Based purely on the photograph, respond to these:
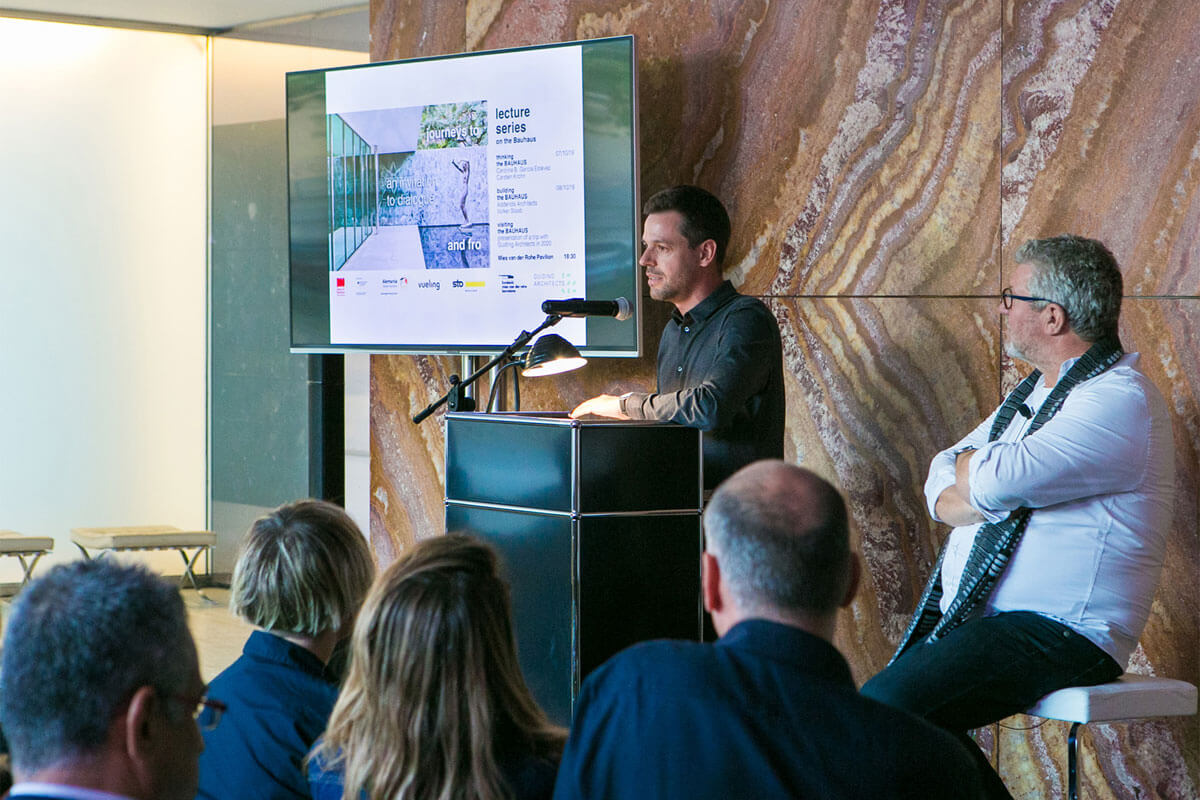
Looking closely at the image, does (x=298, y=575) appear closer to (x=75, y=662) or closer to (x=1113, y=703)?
(x=75, y=662)

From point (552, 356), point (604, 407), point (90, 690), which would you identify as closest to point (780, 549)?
point (90, 690)

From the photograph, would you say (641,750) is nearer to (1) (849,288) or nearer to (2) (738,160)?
(1) (849,288)

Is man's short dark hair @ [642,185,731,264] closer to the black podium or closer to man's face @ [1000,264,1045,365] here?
the black podium

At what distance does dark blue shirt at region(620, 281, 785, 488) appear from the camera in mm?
3656

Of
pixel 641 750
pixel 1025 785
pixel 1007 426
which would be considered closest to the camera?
pixel 641 750

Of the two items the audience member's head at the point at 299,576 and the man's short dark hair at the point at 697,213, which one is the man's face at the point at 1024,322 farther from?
the audience member's head at the point at 299,576

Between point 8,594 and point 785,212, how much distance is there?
208 inches

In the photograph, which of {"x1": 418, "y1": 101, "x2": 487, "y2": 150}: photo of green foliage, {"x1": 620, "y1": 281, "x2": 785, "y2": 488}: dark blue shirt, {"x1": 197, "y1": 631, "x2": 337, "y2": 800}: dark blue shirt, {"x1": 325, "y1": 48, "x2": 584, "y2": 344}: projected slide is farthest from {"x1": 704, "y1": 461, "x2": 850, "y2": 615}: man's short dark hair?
{"x1": 418, "y1": 101, "x2": 487, "y2": 150}: photo of green foliage

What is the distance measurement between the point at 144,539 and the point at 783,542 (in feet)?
20.6

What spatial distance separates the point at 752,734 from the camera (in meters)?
1.45

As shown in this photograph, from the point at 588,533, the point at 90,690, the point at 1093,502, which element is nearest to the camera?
the point at 90,690

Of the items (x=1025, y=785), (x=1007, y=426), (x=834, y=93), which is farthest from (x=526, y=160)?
(x=1025, y=785)

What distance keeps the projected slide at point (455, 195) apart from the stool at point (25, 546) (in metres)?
2.76

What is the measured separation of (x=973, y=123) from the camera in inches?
154
